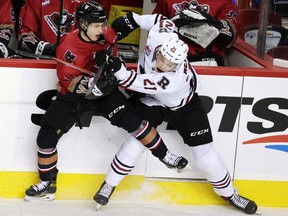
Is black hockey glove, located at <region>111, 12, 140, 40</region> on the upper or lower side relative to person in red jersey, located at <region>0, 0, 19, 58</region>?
upper

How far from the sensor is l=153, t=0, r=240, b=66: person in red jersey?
12.7 ft

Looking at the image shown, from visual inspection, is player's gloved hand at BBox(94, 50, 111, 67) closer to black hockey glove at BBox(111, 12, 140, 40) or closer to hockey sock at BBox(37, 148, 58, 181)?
black hockey glove at BBox(111, 12, 140, 40)

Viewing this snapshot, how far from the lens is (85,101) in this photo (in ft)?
11.2

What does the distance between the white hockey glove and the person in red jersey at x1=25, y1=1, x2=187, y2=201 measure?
0.45 meters

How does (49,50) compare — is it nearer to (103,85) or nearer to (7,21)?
(7,21)

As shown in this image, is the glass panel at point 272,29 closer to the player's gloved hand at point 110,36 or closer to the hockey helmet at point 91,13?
the player's gloved hand at point 110,36

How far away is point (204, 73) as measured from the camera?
3521 millimetres

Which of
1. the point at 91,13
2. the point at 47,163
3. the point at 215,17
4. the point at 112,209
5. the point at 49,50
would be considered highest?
the point at 91,13

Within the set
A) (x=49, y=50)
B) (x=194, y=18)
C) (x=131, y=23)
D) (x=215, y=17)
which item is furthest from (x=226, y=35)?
(x=49, y=50)

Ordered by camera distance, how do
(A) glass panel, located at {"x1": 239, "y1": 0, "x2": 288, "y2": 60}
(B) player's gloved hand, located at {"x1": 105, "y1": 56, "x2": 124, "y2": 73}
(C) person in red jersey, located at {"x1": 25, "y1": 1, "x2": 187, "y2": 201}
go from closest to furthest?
1. (B) player's gloved hand, located at {"x1": 105, "y1": 56, "x2": 124, "y2": 73}
2. (C) person in red jersey, located at {"x1": 25, "y1": 1, "x2": 187, "y2": 201}
3. (A) glass panel, located at {"x1": 239, "y1": 0, "x2": 288, "y2": 60}

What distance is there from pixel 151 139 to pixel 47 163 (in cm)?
47

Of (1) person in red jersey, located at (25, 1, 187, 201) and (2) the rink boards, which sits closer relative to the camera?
(1) person in red jersey, located at (25, 1, 187, 201)

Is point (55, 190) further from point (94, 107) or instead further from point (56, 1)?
point (56, 1)

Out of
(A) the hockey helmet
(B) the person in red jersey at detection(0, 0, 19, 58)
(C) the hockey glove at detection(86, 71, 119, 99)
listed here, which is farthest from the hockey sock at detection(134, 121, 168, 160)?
(B) the person in red jersey at detection(0, 0, 19, 58)
